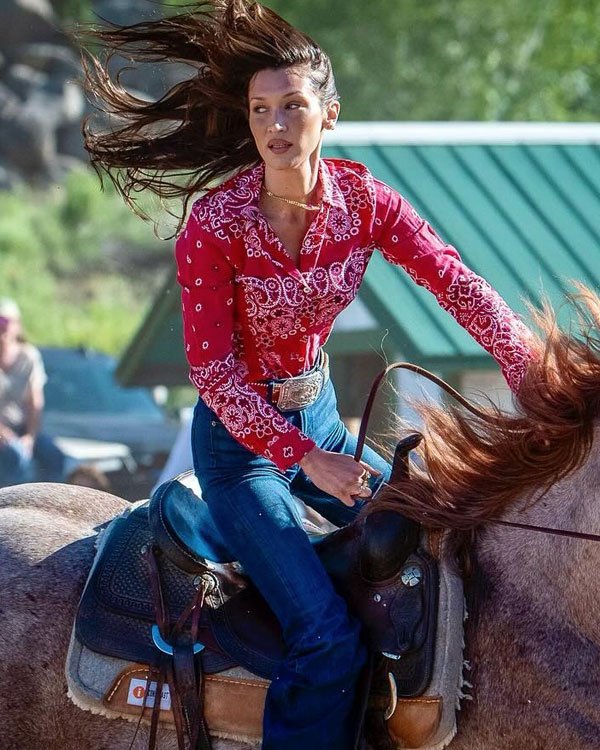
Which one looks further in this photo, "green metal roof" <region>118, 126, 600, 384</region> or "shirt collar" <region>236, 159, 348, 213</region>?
"green metal roof" <region>118, 126, 600, 384</region>

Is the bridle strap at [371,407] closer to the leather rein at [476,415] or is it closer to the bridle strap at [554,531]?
the leather rein at [476,415]

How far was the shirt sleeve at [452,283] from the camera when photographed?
3285 millimetres

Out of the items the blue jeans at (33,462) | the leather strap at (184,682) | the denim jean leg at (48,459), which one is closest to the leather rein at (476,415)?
the leather strap at (184,682)

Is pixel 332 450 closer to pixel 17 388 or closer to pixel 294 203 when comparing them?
pixel 294 203

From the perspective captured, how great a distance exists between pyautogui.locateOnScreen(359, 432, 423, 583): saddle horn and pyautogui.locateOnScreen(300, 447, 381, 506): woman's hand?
0.17 m

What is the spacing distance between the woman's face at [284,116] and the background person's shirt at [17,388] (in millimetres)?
7983

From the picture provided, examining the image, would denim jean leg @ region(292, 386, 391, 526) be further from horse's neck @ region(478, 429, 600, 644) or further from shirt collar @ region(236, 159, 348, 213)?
shirt collar @ region(236, 159, 348, 213)

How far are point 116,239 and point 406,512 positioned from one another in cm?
2593

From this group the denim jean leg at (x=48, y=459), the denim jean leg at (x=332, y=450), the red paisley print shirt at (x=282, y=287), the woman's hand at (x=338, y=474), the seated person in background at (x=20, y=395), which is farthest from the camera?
the denim jean leg at (x=48, y=459)

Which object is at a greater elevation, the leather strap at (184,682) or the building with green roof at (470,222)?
the leather strap at (184,682)

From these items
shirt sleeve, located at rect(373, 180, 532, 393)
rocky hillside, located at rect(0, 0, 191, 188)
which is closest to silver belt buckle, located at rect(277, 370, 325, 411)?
shirt sleeve, located at rect(373, 180, 532, 393)

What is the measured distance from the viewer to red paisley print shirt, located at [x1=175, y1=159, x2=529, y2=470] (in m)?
3.09

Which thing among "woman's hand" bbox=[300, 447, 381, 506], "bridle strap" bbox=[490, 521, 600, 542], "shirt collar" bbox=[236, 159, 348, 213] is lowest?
"bridle strap" bbox=[490, 521, 600, 542]

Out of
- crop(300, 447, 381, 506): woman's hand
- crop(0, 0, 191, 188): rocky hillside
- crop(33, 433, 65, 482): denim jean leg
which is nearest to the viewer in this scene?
crop(300, 447, 381, 506): woman's hand
